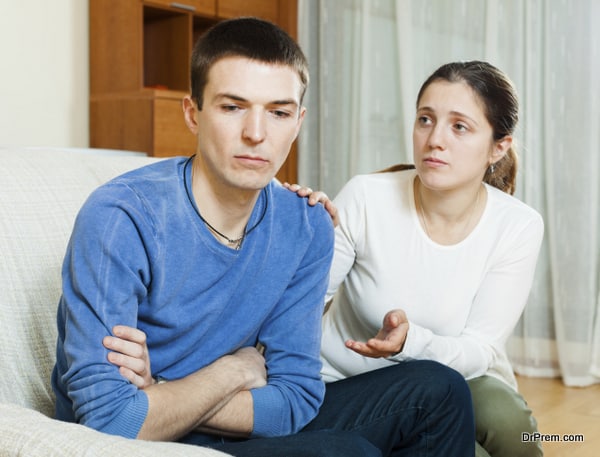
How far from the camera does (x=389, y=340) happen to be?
1449 millimetres

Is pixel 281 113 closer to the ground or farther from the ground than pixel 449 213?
farther from the ground

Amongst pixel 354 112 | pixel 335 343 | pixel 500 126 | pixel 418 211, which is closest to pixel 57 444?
pixel 335 343

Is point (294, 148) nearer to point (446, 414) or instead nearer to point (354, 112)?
point (354, 112)

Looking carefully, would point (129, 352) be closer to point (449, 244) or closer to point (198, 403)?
point (198, 403)

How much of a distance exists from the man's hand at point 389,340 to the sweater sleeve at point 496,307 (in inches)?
4.3

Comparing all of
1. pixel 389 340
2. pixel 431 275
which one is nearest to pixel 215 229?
pixel 389 340

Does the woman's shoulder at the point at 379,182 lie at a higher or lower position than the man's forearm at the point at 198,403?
higher

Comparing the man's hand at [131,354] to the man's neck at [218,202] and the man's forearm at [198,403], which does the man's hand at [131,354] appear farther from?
the man's neck at [218,202]

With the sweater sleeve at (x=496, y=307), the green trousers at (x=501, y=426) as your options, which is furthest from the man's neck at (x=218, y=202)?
the green trousers at (x=501, y=426)

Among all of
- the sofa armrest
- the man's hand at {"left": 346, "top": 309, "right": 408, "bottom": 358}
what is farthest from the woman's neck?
the sofa armrest

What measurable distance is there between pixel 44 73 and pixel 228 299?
2.49 metres

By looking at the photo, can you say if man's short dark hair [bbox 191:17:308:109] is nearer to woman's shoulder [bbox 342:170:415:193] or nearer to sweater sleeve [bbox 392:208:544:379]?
woman's shoulder [bbox 342:170:415:193]

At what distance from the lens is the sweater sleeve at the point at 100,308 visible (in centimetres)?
107

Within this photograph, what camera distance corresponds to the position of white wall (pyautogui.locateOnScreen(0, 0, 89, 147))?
10.8 ft
